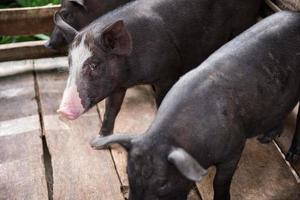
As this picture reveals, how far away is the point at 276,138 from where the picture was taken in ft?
10.3

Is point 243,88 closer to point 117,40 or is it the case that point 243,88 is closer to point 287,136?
point 117,40

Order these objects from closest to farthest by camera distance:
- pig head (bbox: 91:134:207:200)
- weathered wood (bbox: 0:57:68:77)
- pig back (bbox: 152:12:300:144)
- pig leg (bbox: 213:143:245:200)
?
pig head (bbox: 91:134:207:200)
pig back (bbox: 152:12:300:144)
pig leg (bbox: 213:143:245:200)
weathered wood (bbox: 0:57:68:77)

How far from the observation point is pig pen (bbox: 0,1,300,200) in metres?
2.79

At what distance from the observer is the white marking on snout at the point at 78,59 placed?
2686 mm

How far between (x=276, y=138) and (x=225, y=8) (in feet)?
2.71

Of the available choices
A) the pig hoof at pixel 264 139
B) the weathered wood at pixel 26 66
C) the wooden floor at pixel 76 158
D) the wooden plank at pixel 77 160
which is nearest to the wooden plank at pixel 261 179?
the wooden floor at pixel 76 158

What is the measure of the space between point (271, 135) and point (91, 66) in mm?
1019

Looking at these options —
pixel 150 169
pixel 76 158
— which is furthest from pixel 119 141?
pixel 76 158

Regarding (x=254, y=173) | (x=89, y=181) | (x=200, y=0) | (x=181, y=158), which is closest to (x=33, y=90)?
(x=89, y=181)

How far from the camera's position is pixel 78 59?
8.84ft

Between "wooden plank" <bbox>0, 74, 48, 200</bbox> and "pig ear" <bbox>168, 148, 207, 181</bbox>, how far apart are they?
1078 millimetres

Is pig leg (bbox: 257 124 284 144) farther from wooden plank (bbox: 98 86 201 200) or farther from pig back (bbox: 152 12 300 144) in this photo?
wooden plank (bbox: 98 86 201 200)

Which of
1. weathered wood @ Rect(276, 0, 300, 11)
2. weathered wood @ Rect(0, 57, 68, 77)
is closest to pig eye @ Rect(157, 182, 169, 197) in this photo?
weathered wood @ Rect(276, 0, 300, 11)

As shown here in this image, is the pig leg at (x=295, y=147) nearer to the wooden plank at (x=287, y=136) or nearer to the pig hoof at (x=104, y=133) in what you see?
the wooden plank at (x=287, y=136)
